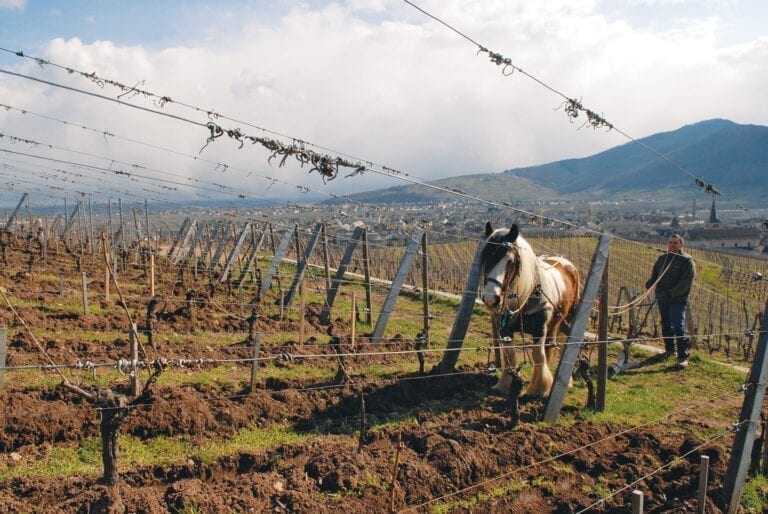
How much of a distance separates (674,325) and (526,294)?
620 centimetres

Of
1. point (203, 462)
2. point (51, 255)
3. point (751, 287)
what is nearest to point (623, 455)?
point (203, 462)

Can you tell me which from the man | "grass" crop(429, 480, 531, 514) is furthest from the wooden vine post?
the man

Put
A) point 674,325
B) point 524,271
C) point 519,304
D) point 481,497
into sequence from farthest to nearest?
point 674,325, point 519,304, point 524,271, point 481,497

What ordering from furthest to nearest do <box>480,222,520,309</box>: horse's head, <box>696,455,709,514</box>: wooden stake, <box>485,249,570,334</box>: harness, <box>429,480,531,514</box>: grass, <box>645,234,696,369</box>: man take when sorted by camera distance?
<box>645,234,696,369</box>: man
<box>485,249,570,334</box>: harness
<box>480,222,520,309</box>: horse's head
<box>429,480,531,514</box>: grass
<box>696,455,709,514</box>: wooden stake

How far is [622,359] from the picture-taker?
39.6ft

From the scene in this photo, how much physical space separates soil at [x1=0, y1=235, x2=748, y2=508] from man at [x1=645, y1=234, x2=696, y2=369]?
3.60 metres

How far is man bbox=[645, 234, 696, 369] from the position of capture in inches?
477

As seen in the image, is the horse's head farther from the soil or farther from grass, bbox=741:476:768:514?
grass, bbox=741:476:768:514

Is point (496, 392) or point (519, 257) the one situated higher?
point (519, 257)

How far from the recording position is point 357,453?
6230mm

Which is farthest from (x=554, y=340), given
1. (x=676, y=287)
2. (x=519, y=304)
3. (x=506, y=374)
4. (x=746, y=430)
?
(x=746, y=430)

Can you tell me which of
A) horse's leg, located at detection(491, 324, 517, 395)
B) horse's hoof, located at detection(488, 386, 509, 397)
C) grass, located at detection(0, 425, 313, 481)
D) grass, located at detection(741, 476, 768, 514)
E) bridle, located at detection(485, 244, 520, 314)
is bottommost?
grass, located at detection(741, 476, 768, 514)

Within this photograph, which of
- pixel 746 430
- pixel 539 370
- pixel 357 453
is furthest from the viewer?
pixel 539 370

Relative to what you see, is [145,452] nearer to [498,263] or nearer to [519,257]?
[498,263]
